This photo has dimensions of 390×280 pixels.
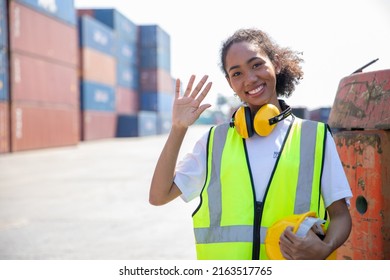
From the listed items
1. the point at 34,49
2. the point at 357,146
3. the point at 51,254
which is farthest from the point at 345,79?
the point at 34,49

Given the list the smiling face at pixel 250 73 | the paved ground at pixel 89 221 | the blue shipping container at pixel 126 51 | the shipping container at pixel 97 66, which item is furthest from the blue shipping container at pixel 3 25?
the smiling face at pixel 250 73

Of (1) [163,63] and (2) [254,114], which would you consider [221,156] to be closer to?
(2) [254,114]

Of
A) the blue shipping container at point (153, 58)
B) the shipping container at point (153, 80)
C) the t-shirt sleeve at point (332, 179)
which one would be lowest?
the t-shirt sleeve at point (332, 179)

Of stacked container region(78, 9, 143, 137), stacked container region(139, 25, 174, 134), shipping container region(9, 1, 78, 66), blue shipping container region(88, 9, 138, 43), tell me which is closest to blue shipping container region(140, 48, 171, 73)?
stacked container region(139, 25, 174, 134)

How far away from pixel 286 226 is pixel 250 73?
1.88ft

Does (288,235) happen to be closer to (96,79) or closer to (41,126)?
(41,126)

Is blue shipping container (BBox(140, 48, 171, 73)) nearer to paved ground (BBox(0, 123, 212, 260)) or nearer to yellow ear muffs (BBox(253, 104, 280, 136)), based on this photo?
paved ground (BBox(0, 123, 212, 260))

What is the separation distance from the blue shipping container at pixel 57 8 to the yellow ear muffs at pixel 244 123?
18.4 m

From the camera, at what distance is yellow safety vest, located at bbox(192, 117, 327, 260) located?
1.49 meters

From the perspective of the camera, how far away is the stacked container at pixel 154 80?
31.8 metres

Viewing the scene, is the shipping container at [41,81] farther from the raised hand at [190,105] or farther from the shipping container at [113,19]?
the raised hand at [190,105]

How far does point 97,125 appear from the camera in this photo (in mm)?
29484

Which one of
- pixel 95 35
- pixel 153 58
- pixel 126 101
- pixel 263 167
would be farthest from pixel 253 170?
pixel 126 101

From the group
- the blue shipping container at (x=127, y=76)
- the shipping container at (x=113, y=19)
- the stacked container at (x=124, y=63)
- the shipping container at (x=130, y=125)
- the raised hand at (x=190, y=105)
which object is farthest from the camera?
the shipping container at (x=130, y=125)
